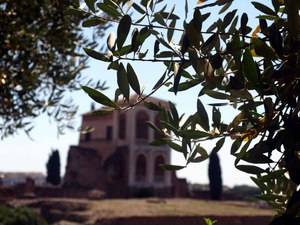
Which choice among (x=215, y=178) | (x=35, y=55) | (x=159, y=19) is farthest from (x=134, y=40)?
(x=215, y=178)

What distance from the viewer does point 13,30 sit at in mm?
5812

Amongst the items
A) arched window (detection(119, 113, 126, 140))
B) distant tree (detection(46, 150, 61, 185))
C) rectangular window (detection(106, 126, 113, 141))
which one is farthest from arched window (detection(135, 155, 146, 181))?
distant tree (detection(46, 150, 61, 185))

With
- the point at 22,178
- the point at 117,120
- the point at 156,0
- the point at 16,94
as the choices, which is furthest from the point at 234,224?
the point at 22,178

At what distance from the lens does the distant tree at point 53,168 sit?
4484 centimetres

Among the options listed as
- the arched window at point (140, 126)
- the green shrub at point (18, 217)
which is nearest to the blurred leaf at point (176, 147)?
the green shrub at point (18, 217)

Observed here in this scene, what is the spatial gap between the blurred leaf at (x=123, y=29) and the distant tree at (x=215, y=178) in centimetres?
3737

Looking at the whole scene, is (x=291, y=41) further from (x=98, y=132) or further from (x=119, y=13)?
(x=98, y=132)

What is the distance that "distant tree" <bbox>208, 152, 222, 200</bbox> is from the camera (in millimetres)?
38656

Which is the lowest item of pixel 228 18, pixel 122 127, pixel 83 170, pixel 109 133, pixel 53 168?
pixel 228 18

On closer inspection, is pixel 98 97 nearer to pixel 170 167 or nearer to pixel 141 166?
pixel 170 167

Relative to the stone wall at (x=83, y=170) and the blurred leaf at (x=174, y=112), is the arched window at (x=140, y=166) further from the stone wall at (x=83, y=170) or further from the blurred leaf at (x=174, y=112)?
the blurred leaf at (x=174, y=112)

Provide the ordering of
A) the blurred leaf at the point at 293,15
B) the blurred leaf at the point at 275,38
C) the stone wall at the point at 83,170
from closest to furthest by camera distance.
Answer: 1. the blurred leaf at the point at 293,15
2. the blurred leaf at the point at 275,38
3. the stone wall at the point at 83,170

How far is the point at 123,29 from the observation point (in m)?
1.66

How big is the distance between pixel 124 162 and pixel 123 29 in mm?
39001
